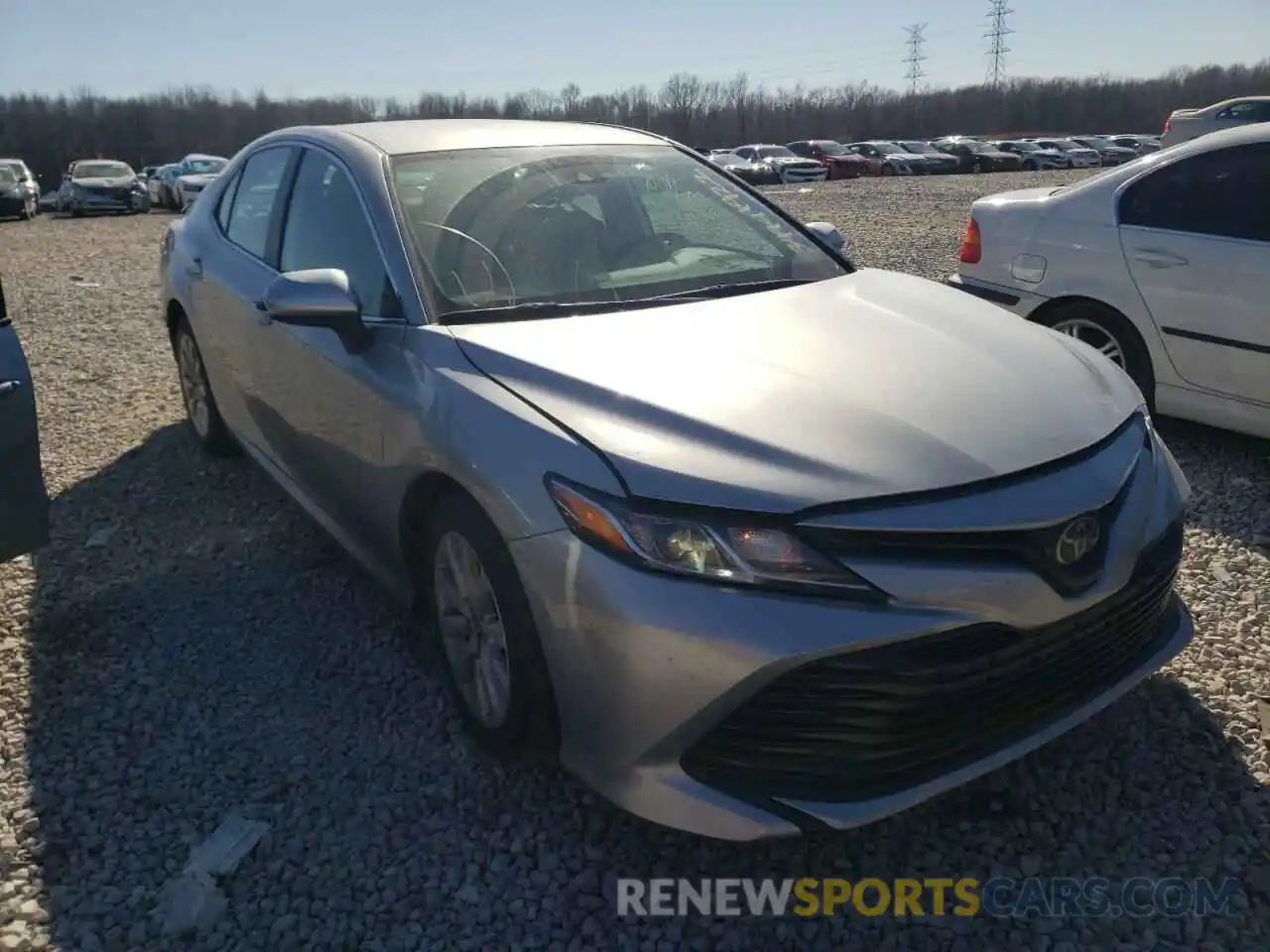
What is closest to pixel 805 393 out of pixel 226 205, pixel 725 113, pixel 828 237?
pixel 828 237

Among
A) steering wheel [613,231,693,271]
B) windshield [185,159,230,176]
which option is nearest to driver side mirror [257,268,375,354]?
steering wheel [613,231,693,271]

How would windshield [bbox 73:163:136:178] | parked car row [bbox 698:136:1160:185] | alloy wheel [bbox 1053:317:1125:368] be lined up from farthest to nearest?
parked car row [bbox 698:136:1160:185]
windshield [bbox 73:163:136:178]
alloy wheel [bbox 1053:317:1125:368]

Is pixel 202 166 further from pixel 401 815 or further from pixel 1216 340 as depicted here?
pixel 401 815

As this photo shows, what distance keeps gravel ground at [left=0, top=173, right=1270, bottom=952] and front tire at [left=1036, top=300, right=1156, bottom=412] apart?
88 centimetres

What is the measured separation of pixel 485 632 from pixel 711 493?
0.85 metres

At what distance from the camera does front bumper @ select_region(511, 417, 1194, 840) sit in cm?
189

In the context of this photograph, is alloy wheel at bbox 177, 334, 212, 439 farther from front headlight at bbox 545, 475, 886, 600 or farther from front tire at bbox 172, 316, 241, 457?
front headlight at bbox 545, 475, 886, 600

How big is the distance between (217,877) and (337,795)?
0.35 m

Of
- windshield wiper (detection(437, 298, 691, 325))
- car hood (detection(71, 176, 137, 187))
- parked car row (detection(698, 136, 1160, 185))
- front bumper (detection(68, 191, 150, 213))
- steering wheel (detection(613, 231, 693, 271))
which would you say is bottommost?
windshield wiper (detection(437, 298, 691, 325))

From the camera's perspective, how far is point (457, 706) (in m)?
2.73

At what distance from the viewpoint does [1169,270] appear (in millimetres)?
4535

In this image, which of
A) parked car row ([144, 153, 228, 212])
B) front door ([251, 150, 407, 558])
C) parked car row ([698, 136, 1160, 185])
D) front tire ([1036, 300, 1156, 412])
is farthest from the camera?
parked car row ([698, 136, 1160, 185])

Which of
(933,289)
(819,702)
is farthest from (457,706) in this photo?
(933,289)

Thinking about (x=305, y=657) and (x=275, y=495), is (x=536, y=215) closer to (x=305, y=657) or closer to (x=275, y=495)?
(x=305, y=657)
